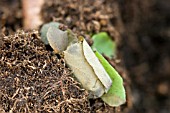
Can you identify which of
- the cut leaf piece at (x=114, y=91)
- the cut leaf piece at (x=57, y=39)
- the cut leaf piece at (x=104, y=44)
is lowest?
the cut leaf piece at (x=114, y=91)

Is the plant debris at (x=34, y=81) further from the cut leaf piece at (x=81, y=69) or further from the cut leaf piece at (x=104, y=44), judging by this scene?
the cut leaf piece at (x=104, y=44)

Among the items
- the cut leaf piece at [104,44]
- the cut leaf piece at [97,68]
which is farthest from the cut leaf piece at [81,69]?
the cut leaf piece at [104,44]

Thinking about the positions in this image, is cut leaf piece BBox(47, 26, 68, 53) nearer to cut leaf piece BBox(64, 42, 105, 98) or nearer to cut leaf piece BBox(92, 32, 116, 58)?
cut leaf piece BBox(64, 42, 105, 98)

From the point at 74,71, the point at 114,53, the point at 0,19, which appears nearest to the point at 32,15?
the point at 0,19

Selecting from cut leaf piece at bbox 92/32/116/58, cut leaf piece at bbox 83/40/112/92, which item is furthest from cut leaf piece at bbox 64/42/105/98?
cut leaf piece at bbox 92/32/116/58

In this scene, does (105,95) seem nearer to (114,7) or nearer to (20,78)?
(20,78)

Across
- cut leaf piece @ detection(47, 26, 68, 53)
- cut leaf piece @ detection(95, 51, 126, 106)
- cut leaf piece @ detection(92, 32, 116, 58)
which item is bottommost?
cut leaf piece @ detection(95, 51, 126, 106)
